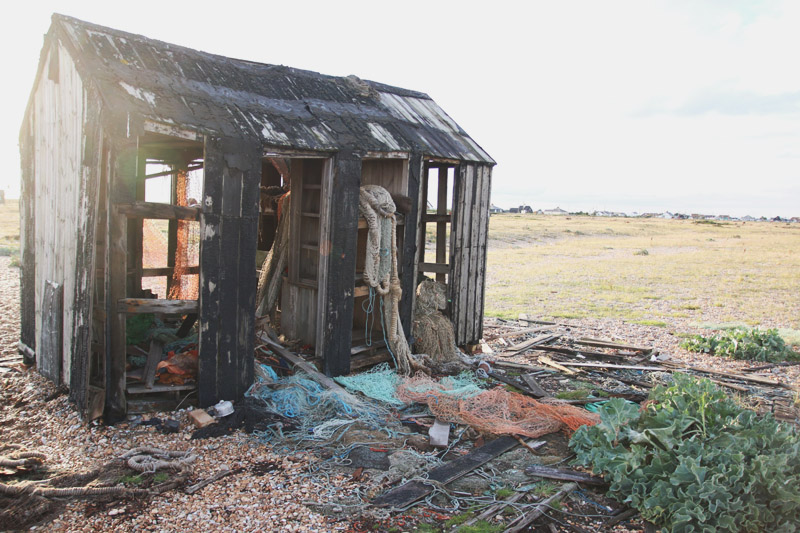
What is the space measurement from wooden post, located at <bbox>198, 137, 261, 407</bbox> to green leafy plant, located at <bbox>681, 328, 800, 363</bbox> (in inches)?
355

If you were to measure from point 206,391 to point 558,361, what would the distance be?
244 inches

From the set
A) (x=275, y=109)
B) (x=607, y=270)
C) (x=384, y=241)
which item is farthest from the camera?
(x=607, y=270)

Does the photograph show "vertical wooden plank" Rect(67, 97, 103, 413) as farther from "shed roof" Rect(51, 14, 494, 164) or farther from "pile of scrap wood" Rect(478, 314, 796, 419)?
"pile of scrap wood" Rect(478, 314, 796, 419)

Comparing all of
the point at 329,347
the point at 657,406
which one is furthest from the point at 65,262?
the point at 657,406

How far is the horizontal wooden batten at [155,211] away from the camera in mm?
6047

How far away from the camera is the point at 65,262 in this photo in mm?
6766

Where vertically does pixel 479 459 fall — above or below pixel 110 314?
below

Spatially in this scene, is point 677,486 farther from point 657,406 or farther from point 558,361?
point 558,361

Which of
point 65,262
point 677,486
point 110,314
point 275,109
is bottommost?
point 677,486

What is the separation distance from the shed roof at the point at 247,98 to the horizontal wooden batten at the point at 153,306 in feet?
6.41

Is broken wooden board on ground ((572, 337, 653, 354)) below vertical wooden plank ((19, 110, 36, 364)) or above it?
below

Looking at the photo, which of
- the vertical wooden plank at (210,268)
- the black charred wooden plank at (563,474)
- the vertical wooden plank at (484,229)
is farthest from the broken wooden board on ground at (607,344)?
the vertical wooden plank at (210,268)

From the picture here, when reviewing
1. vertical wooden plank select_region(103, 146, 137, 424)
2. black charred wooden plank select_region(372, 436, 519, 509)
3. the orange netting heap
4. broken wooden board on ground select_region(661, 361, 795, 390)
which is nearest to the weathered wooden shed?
vertical wooden plank select_region(103, 146, 137, 424)

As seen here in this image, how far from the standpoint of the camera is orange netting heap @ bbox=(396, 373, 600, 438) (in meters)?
6.59
